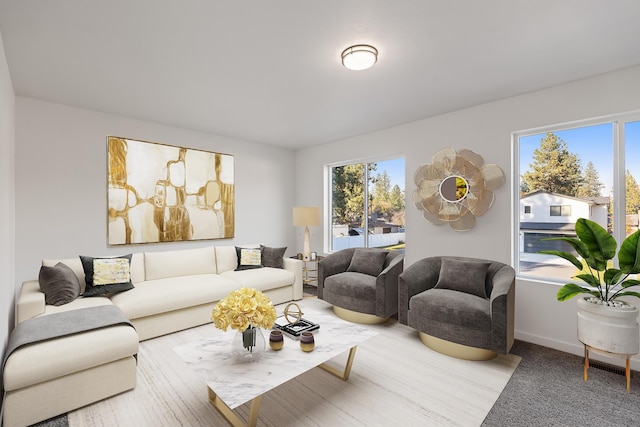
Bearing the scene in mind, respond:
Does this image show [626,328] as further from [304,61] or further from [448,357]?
[304,61]

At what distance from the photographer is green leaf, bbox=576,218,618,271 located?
221 centimetres

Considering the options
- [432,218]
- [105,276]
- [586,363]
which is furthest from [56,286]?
[586,363]

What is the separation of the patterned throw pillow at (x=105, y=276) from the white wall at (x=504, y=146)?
3.51 m

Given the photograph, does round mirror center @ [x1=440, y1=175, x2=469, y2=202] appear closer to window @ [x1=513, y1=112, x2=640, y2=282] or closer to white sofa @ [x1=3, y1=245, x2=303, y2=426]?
window @ [x1=513, y1=112, x2=640, y2=282]

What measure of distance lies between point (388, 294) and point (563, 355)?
1.70 meters

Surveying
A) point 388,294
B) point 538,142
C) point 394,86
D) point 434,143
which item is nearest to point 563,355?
point 388,294

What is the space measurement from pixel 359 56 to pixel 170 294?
3.01 metres

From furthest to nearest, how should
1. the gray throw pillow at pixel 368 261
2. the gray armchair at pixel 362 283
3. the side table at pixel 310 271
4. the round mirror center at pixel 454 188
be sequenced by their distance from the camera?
the side table at pixel 310 271, the gray throw pillow at pixel 368 261, the round mirror center at pixel 454 188, the gray armchair at pixel 362 283

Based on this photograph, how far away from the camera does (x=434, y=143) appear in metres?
3.84

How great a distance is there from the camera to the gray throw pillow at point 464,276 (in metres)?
3.02

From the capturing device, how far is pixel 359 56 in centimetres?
224

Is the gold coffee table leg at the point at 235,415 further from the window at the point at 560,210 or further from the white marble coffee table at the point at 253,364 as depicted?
the window at the point at 560,210

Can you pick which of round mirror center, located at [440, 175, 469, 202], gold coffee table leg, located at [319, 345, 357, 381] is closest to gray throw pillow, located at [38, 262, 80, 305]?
gold coffee table leg, located at [319, 345, 357, 381]

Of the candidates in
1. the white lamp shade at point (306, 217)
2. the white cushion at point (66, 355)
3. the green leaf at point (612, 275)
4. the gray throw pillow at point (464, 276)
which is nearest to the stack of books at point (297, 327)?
the white cushion at point (66, 355)
